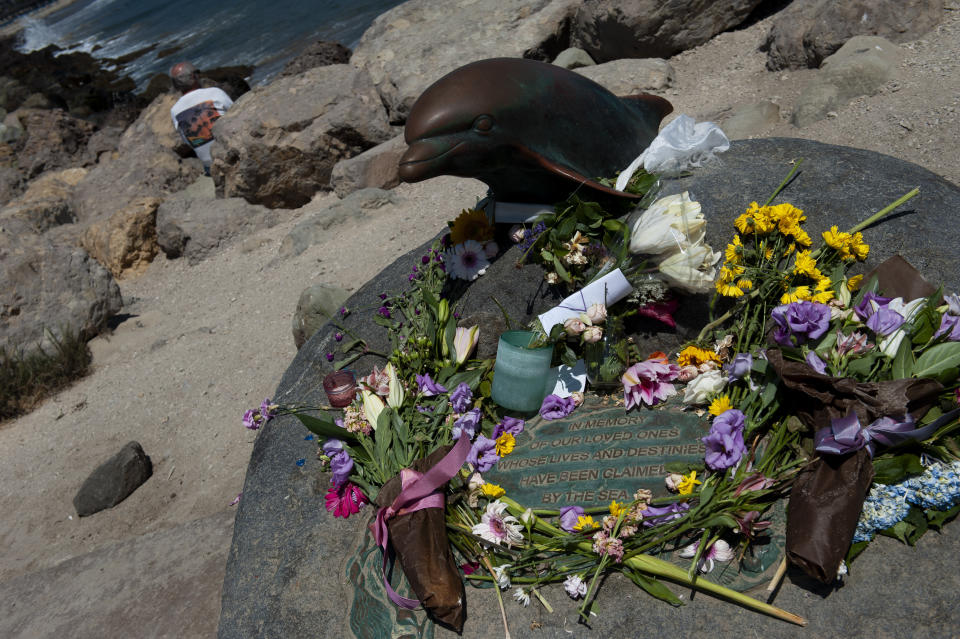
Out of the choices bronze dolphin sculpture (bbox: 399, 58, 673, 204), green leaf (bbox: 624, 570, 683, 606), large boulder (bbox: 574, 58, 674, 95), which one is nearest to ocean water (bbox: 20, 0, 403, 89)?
large boulder (bbox: 574, 58, 674, 95)

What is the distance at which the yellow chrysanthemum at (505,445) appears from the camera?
260 centimetres

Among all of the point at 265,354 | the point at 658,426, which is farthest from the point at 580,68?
the point at 658,426

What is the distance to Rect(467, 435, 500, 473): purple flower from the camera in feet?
8.38

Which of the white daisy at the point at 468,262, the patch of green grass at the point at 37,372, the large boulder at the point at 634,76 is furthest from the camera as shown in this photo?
the large boulder at the point at 634,76

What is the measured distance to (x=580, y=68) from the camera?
27.3ft

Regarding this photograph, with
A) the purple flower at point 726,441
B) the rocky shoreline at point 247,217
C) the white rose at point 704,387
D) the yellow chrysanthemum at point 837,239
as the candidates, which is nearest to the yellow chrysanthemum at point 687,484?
the purple flower at point 726,441

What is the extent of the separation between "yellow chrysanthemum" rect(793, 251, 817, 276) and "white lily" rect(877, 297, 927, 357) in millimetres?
265

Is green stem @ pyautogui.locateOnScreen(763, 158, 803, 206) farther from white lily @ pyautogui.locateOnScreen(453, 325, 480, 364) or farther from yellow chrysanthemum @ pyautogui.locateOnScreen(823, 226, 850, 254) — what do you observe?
white lily @ pyautogui.locateOnScreen(453, 325, 480, 364)

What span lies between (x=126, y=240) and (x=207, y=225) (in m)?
1.09

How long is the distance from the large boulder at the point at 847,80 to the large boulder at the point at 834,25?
30cm

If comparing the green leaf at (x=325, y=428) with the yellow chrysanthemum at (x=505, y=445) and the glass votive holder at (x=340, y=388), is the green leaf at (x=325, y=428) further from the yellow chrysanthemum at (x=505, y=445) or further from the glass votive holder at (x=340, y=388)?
the yellow chrysanthemum at (x=505, y=445)

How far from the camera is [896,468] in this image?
2023 mm

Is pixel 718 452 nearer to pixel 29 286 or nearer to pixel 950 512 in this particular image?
pixel 950 512

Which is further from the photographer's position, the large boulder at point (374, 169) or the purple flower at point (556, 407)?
the large boulder at point (374, 169)
